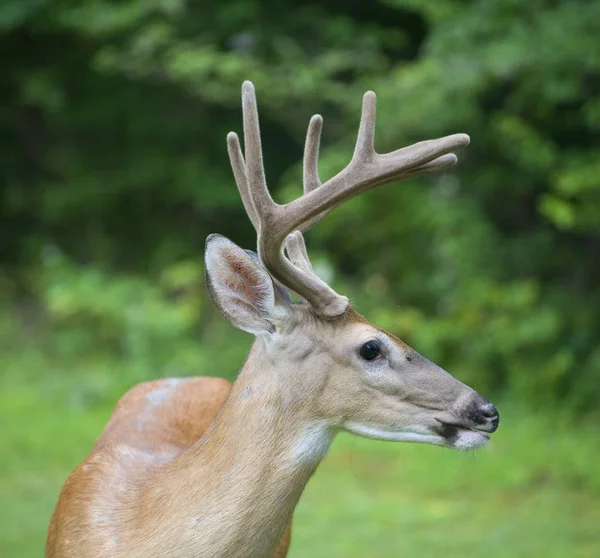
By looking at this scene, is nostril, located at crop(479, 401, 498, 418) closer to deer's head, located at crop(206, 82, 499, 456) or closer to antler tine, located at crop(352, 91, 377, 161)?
deer's head, located at crop(206, 82, 499, 456)

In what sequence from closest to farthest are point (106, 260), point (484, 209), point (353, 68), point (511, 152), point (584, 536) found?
point (584, 536) → point (511, 152) → point (484, 209) → point (353, 68) → point (106, 260)

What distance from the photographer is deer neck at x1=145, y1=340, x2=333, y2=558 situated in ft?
10.3

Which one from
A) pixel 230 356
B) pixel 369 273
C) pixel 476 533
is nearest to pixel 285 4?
pixel 369 273

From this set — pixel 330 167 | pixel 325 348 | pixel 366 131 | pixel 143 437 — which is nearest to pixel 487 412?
pixel 325 348

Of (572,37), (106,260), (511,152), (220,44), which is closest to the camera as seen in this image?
(572,37)

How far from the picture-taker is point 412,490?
725cm

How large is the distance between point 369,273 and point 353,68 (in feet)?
6.26

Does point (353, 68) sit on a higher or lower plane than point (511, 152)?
higher

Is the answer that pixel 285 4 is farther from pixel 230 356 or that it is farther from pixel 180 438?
pixel 180 438

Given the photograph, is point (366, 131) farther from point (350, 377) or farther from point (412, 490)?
point (412, 490)

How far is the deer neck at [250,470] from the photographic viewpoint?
3148 millimetres

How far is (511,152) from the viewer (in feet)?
28.2

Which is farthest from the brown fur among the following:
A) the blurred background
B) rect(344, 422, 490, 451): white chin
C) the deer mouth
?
the blurred background

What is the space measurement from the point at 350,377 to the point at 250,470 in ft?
1.41
